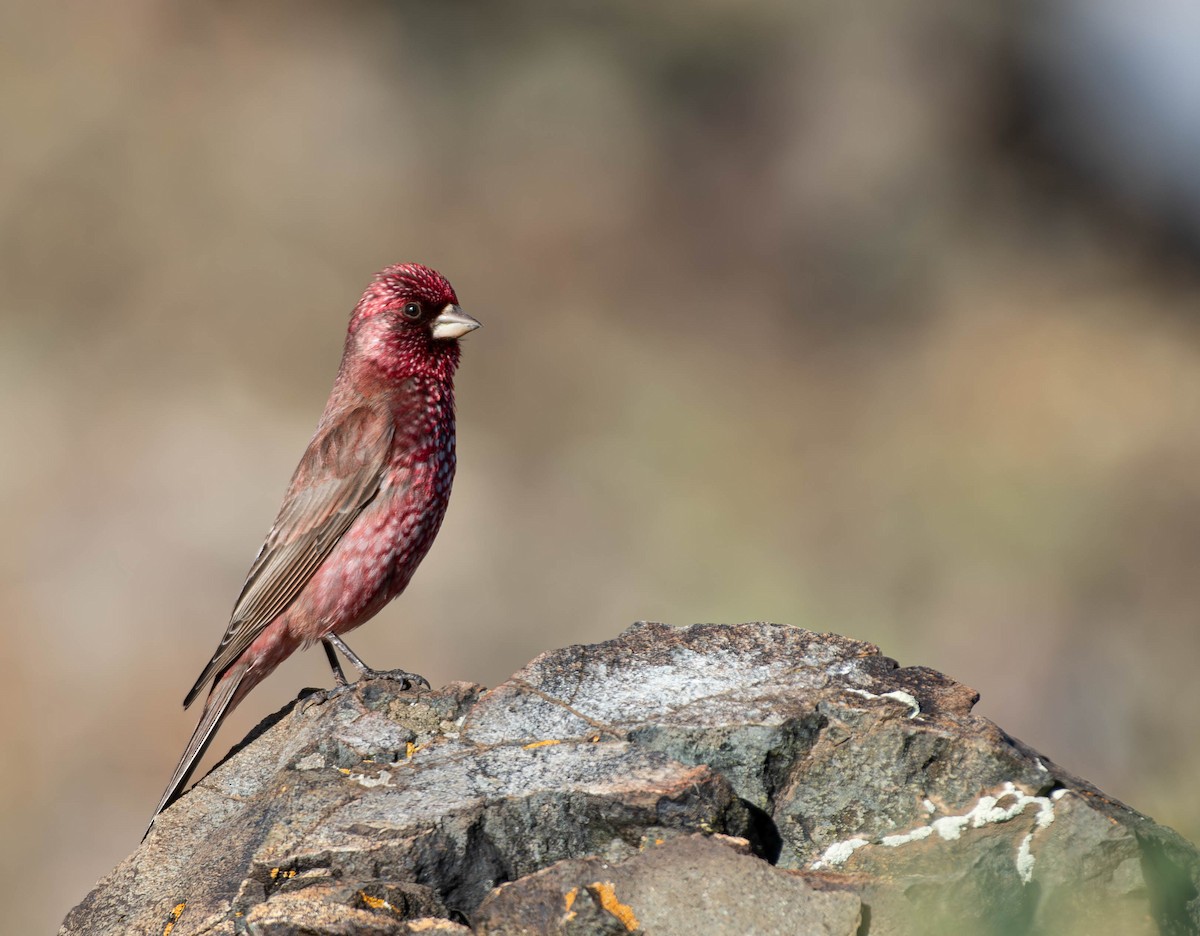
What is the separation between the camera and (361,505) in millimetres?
5832

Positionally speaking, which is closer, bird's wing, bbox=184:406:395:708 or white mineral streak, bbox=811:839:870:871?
white mineral streak, bbox=811:839:870:871

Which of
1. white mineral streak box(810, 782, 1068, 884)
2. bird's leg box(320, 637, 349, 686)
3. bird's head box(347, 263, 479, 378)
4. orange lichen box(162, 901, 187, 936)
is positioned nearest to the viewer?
white mineral streak box(810, 782, 1068, 884)

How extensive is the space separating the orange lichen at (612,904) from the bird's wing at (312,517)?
2.57 metres

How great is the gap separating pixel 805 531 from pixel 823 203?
9.38ft

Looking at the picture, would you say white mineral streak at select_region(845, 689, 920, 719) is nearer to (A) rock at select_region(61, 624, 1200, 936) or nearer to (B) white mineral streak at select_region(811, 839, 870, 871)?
(A) rock at select_region(61, 624, 1200, 936)

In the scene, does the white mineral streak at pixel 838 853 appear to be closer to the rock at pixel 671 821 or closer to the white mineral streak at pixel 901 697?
the rock at pixel 671 821

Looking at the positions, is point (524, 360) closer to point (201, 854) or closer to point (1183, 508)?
point (1183, 508)

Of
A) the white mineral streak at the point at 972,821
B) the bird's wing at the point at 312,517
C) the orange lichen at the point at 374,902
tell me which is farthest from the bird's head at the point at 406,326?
the white mineral streak at the point at 972,821

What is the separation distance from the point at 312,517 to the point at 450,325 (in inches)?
40.1

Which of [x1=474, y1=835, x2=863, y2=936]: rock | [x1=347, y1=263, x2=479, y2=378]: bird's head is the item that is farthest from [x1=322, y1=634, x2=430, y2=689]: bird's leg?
[x1=474, y1=835, x2=863, y2=936]: rock

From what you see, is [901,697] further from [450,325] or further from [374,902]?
[450,325]

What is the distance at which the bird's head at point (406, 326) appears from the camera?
622 cm

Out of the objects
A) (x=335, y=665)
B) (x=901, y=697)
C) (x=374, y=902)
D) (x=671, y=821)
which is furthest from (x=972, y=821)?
(x=335, y=665)

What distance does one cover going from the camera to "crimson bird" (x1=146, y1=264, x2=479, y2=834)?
5734 millimetres
